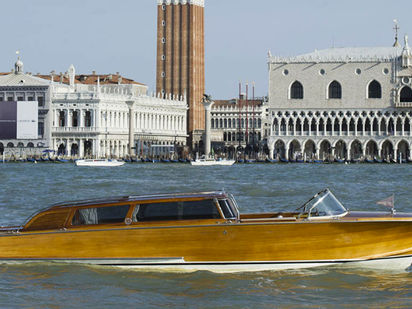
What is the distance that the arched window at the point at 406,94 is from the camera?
101562 millimetres

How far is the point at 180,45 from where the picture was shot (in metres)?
117

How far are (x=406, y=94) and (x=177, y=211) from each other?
89910mm

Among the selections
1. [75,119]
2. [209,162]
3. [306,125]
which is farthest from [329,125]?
[75,119]

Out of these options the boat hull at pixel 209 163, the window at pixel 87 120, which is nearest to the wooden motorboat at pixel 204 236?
the boat hull at pixel 209 163

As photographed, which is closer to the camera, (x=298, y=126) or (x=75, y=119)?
(x=298, y=126)

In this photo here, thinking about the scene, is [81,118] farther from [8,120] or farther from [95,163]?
[95,163]

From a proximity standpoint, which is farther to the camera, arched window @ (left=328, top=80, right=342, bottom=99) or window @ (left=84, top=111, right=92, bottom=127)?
window @ (left=84, top=111, right=92, bottom=127)

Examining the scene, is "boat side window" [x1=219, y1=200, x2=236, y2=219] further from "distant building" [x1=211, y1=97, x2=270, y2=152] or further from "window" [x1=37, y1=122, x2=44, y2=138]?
"distant building" [x1=211, y1=97, x2=270, y2=152]

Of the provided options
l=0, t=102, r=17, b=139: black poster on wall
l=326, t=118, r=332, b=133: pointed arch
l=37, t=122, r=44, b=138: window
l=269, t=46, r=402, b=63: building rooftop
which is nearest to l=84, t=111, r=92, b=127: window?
l=37, t=122, r=44, b=138: window

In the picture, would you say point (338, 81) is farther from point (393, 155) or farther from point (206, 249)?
point (206, 249)

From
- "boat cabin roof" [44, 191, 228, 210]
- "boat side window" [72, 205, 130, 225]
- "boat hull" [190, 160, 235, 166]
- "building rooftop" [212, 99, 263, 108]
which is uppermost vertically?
"building rooftop" [212, 99, 263, 108]

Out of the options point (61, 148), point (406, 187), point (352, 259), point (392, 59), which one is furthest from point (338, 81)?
point (352, 259)

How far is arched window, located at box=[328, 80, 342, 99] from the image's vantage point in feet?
336

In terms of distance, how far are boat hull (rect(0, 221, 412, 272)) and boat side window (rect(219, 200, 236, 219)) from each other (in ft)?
0.83
